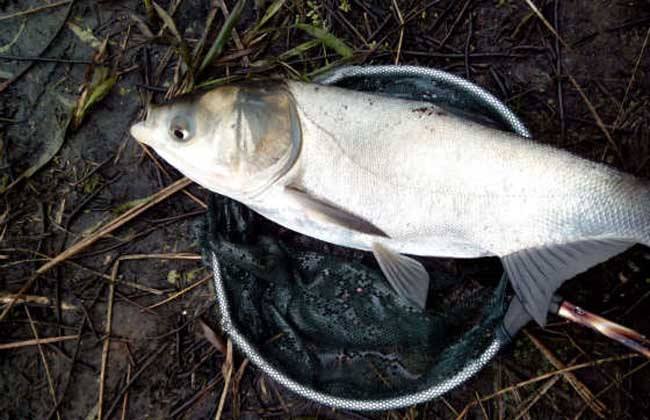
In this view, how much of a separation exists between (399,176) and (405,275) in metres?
0.41

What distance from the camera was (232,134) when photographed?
208cm

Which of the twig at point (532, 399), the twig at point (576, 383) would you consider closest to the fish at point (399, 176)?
the twig at point (576, 383)

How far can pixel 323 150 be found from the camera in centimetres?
212

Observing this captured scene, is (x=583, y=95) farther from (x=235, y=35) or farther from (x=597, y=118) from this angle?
(x=235, y=35)

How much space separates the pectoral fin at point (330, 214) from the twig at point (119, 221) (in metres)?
0.92

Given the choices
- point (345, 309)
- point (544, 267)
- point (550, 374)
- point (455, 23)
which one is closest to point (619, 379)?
point (550, 374)

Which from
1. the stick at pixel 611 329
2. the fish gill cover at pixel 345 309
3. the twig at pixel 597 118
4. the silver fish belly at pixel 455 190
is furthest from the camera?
the twig at pixel 597 118

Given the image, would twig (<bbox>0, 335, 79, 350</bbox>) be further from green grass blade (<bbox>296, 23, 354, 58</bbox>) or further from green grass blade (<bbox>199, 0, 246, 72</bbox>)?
green grass blade (<bbox>296, 23, 354, 58</bbox>)

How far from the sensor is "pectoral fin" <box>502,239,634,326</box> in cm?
200

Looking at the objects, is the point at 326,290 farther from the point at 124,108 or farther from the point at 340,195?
the point at 124,108

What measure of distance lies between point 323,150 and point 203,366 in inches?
52.9

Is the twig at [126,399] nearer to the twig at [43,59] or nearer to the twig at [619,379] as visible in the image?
the twig at [43,59]

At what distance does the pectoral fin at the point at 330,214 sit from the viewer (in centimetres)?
209

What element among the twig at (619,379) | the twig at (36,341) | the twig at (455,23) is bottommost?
the twig at (36,341)
